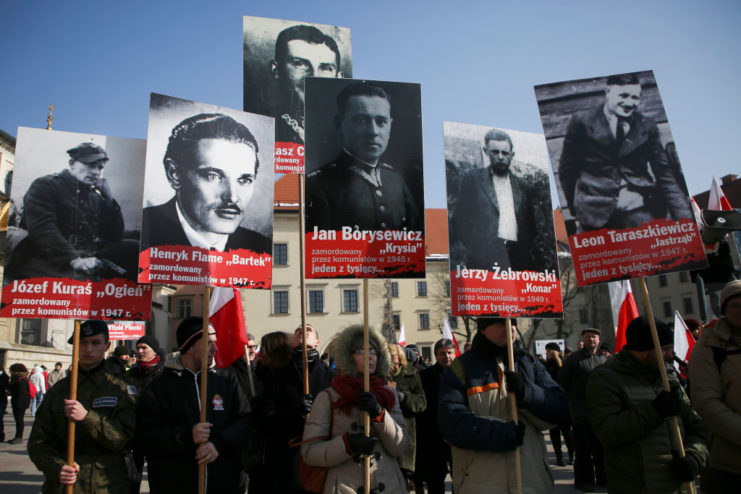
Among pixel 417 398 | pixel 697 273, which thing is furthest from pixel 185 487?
pixel 697 273

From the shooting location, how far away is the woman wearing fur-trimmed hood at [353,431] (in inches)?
158

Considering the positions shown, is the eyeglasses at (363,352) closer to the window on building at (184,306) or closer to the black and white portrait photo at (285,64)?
the black and white portrait photo at (285,64)

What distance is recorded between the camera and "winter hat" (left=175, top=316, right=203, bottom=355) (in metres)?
4.67

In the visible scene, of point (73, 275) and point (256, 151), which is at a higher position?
point (256, 151)

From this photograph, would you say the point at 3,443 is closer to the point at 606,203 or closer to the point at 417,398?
the point at 417,398

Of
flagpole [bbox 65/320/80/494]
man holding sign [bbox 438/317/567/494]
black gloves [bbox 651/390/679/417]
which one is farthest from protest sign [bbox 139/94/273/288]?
black gloves [bbox 651/390/679/417]

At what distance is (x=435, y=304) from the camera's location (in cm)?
5578

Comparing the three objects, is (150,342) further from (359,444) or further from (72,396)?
(359,444)

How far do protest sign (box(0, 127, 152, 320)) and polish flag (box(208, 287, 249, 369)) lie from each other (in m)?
1.55

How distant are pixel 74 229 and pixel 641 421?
500cm

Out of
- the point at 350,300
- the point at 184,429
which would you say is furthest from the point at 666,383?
the point at 350,300

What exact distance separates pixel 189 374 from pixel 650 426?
338 centimetres


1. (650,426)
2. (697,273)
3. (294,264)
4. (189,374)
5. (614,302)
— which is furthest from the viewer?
(294,264)

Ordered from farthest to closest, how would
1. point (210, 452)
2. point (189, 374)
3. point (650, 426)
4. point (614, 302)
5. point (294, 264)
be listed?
point (294, 264), point (614, 302), point (189, 374), point (210, 452), point (650, 426)
